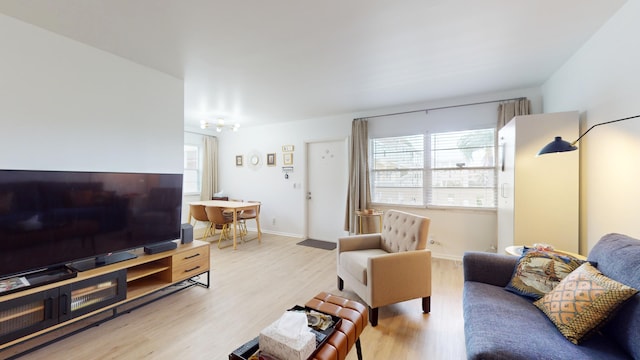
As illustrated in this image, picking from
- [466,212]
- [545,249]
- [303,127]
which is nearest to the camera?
[545,249]

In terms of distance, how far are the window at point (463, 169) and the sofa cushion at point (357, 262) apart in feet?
5.66

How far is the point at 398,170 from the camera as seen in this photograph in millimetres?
4191

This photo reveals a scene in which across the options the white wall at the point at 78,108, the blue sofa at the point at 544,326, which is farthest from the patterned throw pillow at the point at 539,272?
the white wall at the point at 78,108

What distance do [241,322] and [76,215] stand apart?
1598 millimetres

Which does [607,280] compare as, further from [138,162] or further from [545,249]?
[138,162]

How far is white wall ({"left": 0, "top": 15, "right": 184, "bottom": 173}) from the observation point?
6.43 feet

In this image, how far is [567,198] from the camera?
2426 mm

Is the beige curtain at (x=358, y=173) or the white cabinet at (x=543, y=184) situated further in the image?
the beige curtain at (x=358, y=173)

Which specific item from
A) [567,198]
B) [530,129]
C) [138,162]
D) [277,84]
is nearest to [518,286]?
[567,198]

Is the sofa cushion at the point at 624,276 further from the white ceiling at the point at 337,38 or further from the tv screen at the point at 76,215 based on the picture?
the tv screen at the point at 76,215

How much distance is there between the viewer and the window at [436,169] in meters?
3.60

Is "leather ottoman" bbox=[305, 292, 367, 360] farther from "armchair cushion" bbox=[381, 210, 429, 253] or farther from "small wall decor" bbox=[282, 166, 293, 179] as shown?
"small wall decor" bbox=[282, 166, 293, 179]

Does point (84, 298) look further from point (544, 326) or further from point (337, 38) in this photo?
point (544, 326)

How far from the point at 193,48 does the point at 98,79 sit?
3.18ft
